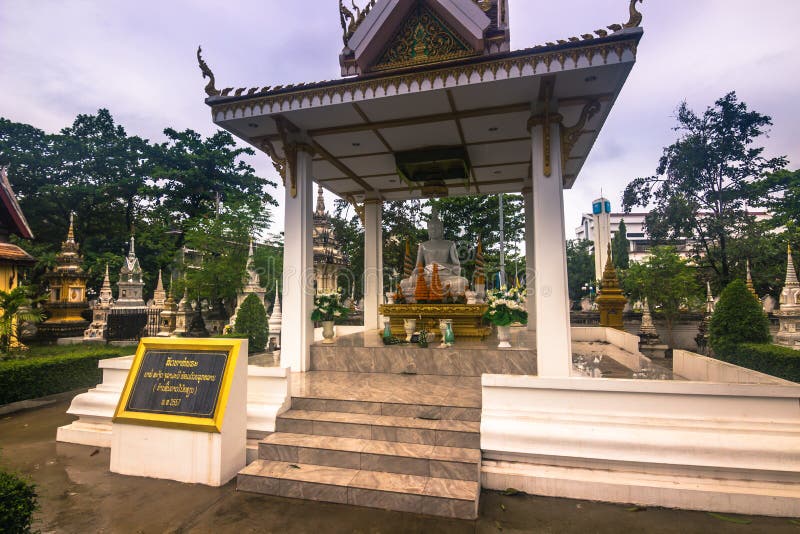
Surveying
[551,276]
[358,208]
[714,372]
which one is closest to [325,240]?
[358,208]

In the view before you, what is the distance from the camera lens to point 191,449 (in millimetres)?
4387

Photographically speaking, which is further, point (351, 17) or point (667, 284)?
point (667, 284)

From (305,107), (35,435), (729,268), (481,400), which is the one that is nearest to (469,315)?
(481,400)

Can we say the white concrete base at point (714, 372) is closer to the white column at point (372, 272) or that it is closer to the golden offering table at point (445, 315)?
the golden offering table at point (445, 315)

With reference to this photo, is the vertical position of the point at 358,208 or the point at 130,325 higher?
the point at 358,208

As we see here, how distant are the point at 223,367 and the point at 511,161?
21.6 ft

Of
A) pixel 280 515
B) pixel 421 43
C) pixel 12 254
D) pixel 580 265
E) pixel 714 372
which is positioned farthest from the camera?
pixel 580 265

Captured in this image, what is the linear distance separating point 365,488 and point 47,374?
8.54 meters

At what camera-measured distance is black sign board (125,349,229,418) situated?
4504 millimetres

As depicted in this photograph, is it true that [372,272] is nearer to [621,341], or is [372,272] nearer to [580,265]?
[621,341]

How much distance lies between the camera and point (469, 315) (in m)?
8.05

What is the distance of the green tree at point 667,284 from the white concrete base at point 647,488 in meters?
18.8

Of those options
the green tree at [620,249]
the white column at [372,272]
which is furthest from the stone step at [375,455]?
the green tree at [620,249]

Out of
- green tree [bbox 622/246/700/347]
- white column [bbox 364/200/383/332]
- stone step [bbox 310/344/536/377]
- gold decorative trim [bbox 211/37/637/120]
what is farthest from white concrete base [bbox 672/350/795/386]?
green tree [bbox 622/246/700/347]
